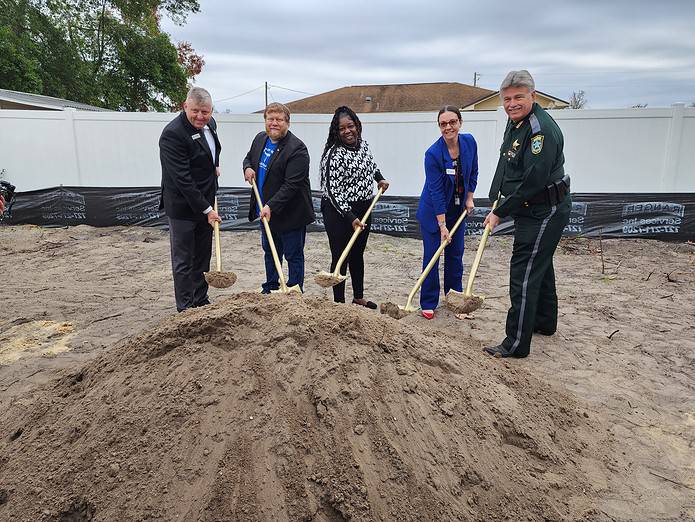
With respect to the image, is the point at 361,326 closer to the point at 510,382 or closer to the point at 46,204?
the point at 510,382

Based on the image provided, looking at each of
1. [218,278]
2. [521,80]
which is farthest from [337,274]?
[521,80]

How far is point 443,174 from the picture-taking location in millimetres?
4199

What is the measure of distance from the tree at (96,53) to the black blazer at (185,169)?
1657 cm

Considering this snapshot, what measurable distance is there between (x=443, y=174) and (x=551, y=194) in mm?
1002

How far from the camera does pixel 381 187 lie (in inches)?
184

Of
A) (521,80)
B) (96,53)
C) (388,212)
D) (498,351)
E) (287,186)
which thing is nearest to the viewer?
(521,80)

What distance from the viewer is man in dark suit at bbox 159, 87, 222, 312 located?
151 inches

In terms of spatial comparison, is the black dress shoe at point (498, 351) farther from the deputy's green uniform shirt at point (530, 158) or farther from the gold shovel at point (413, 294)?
the deputy's green uniform shirt at point (530, 158)

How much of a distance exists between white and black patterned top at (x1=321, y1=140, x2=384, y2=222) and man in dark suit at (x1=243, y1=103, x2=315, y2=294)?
18 centimetres

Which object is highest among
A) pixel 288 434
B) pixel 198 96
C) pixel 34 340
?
pixel 198 96

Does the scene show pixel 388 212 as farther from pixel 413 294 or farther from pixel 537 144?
pixel 537 144

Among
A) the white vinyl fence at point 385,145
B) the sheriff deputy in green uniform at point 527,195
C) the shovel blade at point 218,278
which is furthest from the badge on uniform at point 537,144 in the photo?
the white vinyl fence at point 385,145

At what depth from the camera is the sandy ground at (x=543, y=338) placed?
2615 millimetres

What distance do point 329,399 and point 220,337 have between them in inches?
26.6
